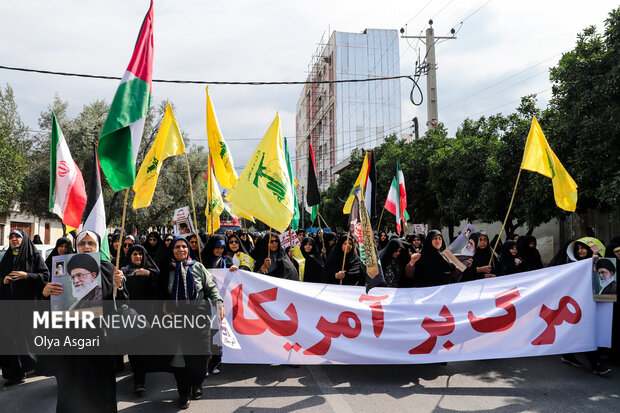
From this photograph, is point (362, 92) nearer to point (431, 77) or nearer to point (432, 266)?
point (431, 77)

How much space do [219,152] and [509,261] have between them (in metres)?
4.42

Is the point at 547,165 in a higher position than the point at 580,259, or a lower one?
higher

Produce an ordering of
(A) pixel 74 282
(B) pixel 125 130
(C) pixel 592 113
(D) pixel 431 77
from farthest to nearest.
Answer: (D) pixel 431 77
(C) pixel 592 113
(B) pixel 125 130
(A) pixel 74 282

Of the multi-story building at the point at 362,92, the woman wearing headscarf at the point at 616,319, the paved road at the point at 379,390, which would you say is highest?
the multi-story building at the point at 362,92

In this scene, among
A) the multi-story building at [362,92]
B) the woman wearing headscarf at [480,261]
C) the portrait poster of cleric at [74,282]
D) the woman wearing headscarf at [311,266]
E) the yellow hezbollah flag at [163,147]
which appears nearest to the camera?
the portrait poster of cleric at [74,282]

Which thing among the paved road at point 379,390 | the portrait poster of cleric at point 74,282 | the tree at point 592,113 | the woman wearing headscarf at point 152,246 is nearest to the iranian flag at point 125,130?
the portrait poster of cleric at point 74,282

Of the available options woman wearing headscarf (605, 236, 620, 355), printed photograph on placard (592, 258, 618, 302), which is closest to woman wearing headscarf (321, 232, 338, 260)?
printed photograph on placard (592, 258, 618, 302)

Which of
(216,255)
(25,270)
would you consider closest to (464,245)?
(216,255)

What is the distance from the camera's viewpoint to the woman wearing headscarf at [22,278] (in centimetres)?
504

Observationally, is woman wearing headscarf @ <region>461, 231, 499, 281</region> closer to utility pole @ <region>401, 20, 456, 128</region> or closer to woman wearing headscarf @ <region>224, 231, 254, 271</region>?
woman wearing headscarf @ <region>224, 231, 254, 271</region>

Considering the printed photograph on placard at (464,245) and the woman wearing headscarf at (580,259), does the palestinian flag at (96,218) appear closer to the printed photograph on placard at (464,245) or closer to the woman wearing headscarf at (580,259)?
the printed photograph on placard at (464,245)

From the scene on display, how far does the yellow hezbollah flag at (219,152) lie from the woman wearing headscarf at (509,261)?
4.09m

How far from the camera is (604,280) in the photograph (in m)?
5.20

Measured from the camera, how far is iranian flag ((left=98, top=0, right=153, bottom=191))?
4.05 meters
